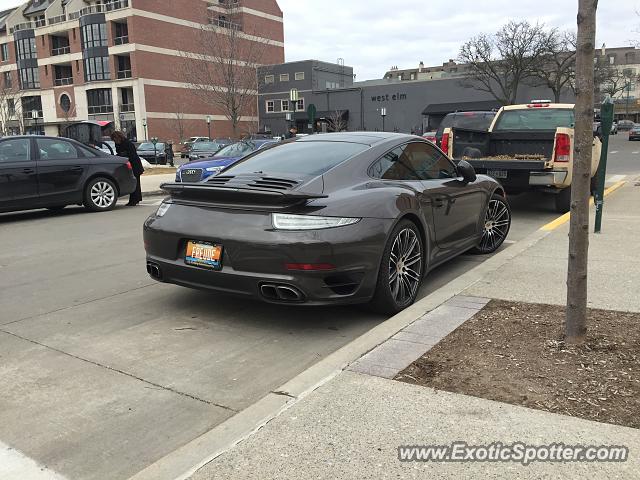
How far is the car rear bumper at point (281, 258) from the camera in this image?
4125 millimetres

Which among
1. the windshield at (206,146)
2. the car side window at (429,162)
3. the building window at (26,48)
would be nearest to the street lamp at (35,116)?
the building window at (26,48)

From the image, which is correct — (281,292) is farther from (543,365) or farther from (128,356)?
(543,365)

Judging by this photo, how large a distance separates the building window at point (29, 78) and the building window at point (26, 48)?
5.08 feet

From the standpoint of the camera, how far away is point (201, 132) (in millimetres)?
64500

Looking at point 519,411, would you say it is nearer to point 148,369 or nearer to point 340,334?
point 340,334

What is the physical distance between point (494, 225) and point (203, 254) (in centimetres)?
406

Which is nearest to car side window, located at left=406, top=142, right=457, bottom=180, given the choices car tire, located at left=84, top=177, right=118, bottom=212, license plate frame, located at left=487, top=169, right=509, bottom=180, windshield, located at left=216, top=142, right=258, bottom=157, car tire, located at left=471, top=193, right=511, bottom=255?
car tire, located at left=471, top=193, right=511, bottom=255

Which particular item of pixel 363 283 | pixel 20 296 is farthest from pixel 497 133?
pixel 20 296

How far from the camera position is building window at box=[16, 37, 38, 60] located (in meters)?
69.1

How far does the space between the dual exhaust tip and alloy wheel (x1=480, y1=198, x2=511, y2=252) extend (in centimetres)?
341

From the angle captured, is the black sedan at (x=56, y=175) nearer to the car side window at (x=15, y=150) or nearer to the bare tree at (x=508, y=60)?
the car side window at (x=15, y=150)

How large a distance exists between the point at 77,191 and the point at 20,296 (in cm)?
595

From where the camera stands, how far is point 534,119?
35.8 ft

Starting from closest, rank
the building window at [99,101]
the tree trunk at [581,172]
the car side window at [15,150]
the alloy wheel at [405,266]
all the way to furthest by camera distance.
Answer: the tree trunk at [581,172]
the alloy wheel at [405,266]
the car side window at [15,150]
the building window at [99,101]
